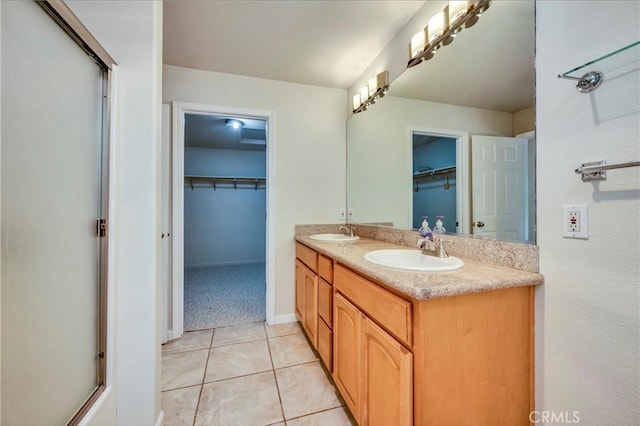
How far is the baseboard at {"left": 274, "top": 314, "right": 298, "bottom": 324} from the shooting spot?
2.38 meters

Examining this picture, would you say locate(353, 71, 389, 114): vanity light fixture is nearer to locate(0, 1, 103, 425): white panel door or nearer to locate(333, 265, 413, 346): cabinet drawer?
locate(333, 265, 413, 346): cabinet drawer

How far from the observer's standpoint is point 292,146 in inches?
94.9

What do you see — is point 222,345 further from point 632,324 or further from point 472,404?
point 632,324

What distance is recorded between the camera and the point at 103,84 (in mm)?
1079

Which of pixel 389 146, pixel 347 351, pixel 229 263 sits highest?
pixel 389 146

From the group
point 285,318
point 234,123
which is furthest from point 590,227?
point 234,123

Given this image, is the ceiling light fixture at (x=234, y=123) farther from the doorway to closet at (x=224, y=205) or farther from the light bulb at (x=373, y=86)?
the light bulb at (x=373, y=86)

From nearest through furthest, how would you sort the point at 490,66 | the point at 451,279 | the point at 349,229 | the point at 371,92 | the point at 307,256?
the point at 451,279 < the point at 490,66 < the point at 307,256 < the point at 371,92 < the point at 349,229

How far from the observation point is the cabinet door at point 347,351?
1.14 meters

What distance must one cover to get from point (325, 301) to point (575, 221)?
1.25 m

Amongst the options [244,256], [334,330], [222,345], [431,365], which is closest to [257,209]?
[244,256]

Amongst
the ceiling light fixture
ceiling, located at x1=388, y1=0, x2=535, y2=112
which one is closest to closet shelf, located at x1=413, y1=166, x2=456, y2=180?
ceiling, located at x1=388, y1=0, x2=535, y2=112

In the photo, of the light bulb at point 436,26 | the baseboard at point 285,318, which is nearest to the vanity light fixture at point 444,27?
the light bulb at point 436,26

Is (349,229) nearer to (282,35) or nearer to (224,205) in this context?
(282,35)
